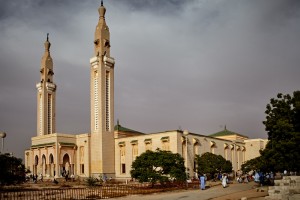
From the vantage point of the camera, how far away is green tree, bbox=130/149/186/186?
27172 millimetres

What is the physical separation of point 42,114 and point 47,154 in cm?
907

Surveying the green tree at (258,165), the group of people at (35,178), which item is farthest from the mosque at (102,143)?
the green tree at (258,165)

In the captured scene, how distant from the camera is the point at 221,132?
223 ft

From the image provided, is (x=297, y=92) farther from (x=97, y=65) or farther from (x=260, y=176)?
(x=97, y=65)

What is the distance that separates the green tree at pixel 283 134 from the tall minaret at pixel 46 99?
39258mm

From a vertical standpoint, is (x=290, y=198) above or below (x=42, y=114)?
below

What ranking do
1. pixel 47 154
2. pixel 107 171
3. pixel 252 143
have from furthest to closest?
pixel 252 143, pixel 47 154, pixel 107 171

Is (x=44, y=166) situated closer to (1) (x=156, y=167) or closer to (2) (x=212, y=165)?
(2) (x=212, y=165)

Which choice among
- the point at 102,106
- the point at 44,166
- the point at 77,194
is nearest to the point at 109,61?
the point at 102,106

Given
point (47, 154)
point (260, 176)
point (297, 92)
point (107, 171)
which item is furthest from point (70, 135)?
point (297, 92)

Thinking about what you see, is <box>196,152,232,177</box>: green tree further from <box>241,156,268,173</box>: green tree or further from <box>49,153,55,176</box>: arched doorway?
<box>49,153,55,176</box>: arched doorway

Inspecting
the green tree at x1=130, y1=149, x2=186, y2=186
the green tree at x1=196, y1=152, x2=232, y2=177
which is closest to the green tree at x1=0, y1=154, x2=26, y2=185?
the green tree at x1=130, y1=149, x2=186, y2=186

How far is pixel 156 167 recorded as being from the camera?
28.5 m

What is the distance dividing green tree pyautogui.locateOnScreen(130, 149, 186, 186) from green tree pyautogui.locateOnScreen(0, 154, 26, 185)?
29.0ft
